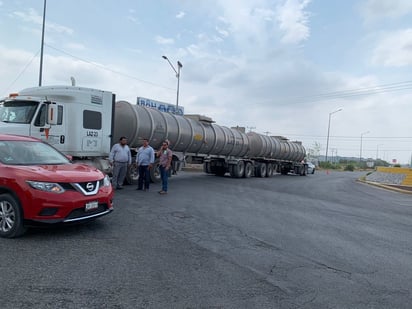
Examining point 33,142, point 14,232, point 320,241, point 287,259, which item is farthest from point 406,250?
point 33,142

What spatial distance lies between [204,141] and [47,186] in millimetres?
13175

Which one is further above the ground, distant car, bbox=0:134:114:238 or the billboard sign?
the billboard sign

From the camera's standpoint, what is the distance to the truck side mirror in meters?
9.75

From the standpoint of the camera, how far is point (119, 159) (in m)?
11.4

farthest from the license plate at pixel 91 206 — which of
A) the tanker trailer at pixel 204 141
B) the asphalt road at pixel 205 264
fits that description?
the tanker trailer at pixel 204 141

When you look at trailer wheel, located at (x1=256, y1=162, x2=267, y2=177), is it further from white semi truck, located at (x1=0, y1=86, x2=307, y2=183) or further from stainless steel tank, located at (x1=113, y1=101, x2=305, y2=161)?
white semi truck, located at (x1=0, y1=86, x2=307, y2=183)

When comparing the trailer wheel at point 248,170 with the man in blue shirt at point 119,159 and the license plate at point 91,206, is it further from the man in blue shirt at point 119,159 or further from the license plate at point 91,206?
the license plate at point 91,206

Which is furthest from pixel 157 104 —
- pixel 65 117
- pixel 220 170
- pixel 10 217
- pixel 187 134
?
pixel 10 217

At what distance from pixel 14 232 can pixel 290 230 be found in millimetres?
4954

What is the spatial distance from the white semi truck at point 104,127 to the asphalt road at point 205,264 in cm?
361

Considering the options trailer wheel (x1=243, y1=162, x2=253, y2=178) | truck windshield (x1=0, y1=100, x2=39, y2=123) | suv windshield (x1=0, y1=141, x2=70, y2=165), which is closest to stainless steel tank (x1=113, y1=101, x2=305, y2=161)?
trailer wheel (x1=243, y1=162, x2=253, y2=178)

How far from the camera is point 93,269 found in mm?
4418

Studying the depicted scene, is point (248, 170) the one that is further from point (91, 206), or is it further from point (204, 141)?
point (91, 206)

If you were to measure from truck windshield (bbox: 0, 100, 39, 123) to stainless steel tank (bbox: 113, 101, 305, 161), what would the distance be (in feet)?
12.0
